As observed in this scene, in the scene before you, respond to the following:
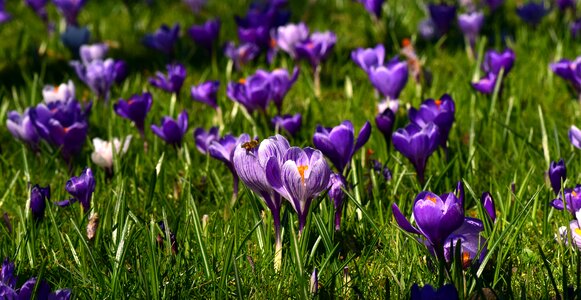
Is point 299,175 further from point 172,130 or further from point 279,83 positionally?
point 279,83

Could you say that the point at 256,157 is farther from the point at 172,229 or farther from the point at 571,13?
the point at 571,13

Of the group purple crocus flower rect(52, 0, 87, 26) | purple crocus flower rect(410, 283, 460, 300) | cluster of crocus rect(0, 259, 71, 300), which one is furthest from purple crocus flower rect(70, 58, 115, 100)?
purple crocus flower rect(410, 283, 460, 300)

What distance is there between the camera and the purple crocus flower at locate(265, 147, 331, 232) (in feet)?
6.61

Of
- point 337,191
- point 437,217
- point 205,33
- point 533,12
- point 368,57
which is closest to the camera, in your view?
point 437,217

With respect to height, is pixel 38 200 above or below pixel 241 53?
above

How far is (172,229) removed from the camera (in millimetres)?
2402

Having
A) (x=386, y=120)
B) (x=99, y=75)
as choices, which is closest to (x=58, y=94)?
(x=99, y=75)

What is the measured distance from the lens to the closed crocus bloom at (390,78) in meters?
3.37

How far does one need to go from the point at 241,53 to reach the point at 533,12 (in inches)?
72.1

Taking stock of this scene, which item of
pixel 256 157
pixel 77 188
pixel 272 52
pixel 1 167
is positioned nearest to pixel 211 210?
pixel 77 188

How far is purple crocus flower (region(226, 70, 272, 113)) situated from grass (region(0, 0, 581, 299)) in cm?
11

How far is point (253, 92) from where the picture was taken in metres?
3.34

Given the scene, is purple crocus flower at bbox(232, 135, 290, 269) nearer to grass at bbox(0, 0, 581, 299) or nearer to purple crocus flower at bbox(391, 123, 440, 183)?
grass at bbox(0, 0, 581, 299)

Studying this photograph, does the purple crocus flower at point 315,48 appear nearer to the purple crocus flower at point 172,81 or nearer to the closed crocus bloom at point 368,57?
the closed crocus bloom at point 368,57
